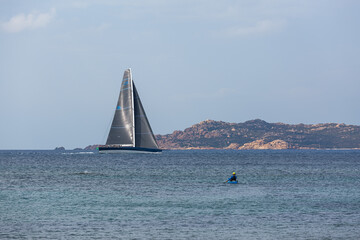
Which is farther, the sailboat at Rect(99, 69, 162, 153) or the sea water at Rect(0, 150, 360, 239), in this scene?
the sailboat at Rect(99, 69, 162, 153)

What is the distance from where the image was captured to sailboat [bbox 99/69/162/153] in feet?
524

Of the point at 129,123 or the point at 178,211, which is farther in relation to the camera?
the point at 129,123

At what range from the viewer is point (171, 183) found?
233 feet

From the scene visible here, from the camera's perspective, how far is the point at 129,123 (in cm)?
15950

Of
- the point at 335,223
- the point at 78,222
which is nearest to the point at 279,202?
the point at 335,223

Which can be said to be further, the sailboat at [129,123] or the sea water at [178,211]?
the sailboat at [129,123]

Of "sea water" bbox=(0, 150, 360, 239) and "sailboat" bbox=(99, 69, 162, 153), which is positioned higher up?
"sailboat" bbox=(99, 69, 162, 153)

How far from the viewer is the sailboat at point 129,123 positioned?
524ft

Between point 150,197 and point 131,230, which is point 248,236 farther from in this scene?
point 150,197

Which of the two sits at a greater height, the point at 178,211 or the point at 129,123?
the point at 129,123

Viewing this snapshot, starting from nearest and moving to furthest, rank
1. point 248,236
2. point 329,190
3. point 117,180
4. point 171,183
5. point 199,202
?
point 248,236 < point 199,202 < point 329,190 < point 171,183 < point 117,180

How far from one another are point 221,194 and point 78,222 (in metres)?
21.3

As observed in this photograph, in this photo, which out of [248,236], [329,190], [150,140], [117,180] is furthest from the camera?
[150,140]

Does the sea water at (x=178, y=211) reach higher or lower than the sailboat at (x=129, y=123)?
lower
